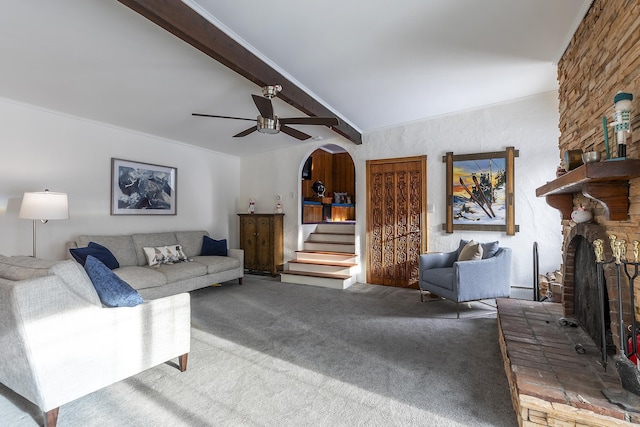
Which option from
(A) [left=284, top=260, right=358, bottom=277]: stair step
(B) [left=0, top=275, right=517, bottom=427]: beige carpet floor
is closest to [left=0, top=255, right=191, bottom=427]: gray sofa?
(B) [left=0, top=275, right=517, bottom=427]: beige carpet floor

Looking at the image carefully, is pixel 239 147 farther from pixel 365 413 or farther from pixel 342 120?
pixel 365 413

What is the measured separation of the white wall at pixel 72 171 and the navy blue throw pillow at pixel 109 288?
8.47 ft

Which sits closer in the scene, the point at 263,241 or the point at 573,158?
the point at 573,158

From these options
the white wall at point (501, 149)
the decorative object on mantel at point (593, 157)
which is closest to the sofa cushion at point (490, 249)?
the white wall at point (501, 149)

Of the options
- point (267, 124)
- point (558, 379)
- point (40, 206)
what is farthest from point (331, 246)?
point (558, 379)

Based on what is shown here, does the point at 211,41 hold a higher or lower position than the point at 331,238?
higher

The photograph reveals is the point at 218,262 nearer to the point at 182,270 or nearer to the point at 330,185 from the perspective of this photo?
the point at 182,270

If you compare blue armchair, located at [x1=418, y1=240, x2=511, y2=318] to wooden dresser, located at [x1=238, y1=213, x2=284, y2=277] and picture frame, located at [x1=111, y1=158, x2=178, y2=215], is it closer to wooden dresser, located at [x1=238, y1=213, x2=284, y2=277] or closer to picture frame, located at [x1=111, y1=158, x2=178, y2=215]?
wooden dresser, located at [x1=238, y1=213, x2=284, y2=277]

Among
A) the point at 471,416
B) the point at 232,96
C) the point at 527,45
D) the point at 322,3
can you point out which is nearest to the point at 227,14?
the point at 322,3

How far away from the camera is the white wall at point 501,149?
4.02 metres

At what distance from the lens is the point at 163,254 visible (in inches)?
179

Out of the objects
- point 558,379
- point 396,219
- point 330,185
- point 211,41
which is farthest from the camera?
point 330,185

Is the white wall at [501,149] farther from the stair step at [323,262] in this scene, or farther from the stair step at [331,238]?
the stair step at [331,238]

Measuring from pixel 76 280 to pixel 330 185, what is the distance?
7.36 metres
